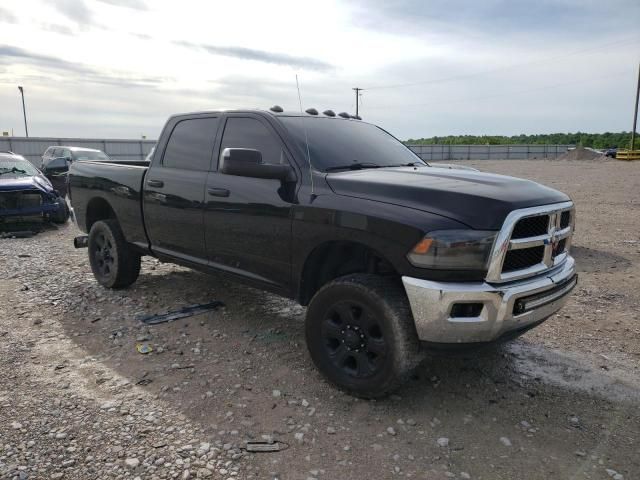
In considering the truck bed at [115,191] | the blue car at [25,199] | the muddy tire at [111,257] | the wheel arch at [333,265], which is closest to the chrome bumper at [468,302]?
the wheel arch at [333,265]

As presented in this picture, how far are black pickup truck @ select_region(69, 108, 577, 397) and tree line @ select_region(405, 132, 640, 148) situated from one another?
2384 inches

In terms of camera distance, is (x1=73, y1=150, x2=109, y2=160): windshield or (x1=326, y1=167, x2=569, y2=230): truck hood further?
(x1=73, y1=150, x2=109, y2=160): windshield

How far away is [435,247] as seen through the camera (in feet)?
9.66

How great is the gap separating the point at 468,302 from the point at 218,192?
7.47 feet

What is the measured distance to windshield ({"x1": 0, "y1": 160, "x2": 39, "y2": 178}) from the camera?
1033cm

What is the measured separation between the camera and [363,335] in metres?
3.36

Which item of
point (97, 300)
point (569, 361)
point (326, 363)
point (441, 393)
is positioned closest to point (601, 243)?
point (569, 361)

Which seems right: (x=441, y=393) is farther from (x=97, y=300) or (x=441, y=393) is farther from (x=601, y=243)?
(x=601, y=243)

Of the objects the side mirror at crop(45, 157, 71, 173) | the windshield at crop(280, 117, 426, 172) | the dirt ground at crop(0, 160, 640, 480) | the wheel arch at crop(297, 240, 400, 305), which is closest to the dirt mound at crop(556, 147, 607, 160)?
the side mirror at crop(45, 157, 71, 173)

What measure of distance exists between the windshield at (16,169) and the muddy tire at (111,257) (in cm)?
559

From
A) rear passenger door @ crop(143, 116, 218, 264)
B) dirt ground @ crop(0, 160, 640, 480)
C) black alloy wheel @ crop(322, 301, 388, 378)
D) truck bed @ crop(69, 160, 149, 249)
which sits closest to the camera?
dirt ground @ crop(0, 160, 640, 480)

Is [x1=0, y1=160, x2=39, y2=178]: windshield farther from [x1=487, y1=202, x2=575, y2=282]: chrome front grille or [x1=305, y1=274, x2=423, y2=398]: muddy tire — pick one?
[x1=487, y1=202, x2=575, y2=282]: chrome front grille

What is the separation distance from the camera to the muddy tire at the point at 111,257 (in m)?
5.66

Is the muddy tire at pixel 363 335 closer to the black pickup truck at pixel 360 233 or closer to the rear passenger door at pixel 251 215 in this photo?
the black pickup truck at pixel 360 233
